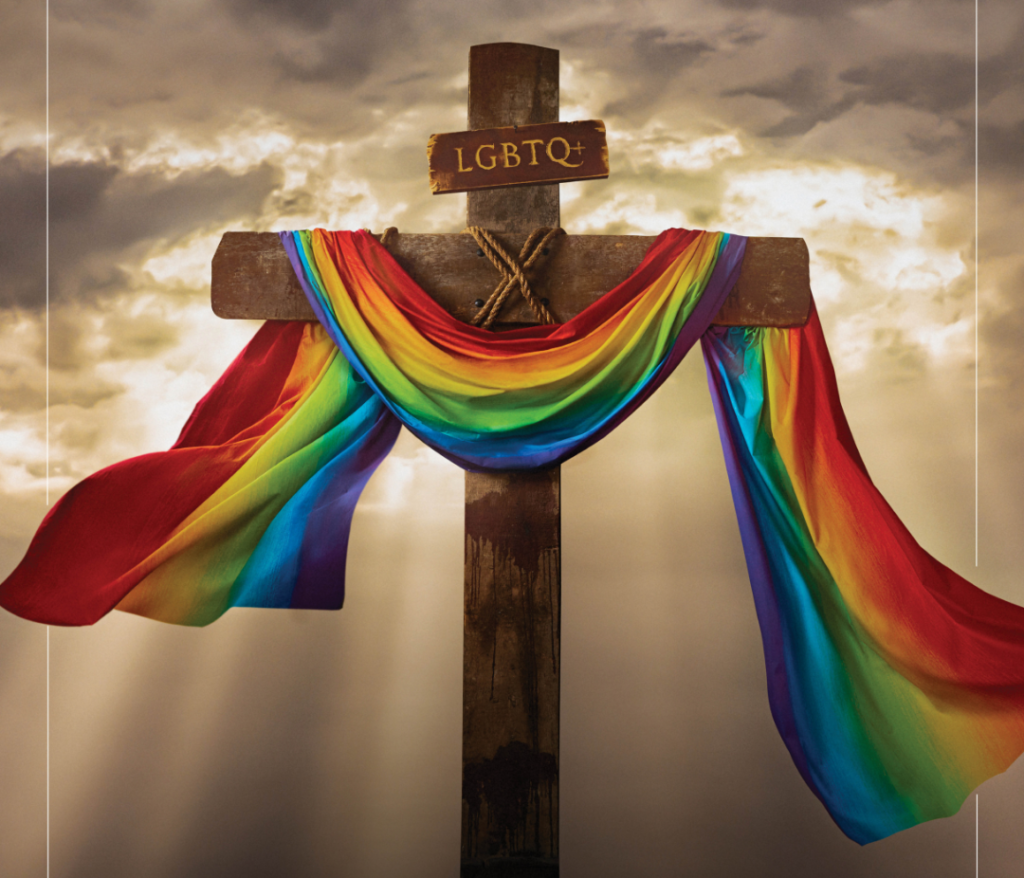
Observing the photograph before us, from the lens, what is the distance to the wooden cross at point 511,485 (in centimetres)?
118

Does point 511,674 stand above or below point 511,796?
above

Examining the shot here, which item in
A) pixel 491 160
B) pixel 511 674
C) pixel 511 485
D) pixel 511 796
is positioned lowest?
pixel 511 796

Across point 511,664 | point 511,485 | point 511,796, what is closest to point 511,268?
point 511,485

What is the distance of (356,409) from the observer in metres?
1.28

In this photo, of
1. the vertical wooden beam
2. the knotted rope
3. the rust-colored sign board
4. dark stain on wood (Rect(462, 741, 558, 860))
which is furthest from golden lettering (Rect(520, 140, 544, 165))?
dark stain on wood (Rect(462, 741, 558, 860))

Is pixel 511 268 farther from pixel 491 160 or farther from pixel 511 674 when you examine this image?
pixel 511 674

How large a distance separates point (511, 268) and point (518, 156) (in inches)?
7.3

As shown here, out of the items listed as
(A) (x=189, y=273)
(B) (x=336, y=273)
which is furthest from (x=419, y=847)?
(A) (x=189, y=273)

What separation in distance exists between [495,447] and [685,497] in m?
0.97

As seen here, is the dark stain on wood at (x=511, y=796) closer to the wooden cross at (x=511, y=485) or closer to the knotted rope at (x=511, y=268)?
the wooden cross at (x=511, y=485)

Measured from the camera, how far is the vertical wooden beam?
1.17 metres

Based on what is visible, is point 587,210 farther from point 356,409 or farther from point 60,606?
point 60,606

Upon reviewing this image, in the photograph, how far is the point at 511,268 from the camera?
123cm

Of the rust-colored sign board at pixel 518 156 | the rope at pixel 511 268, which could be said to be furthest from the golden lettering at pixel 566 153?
the rope at pixel 511 268
